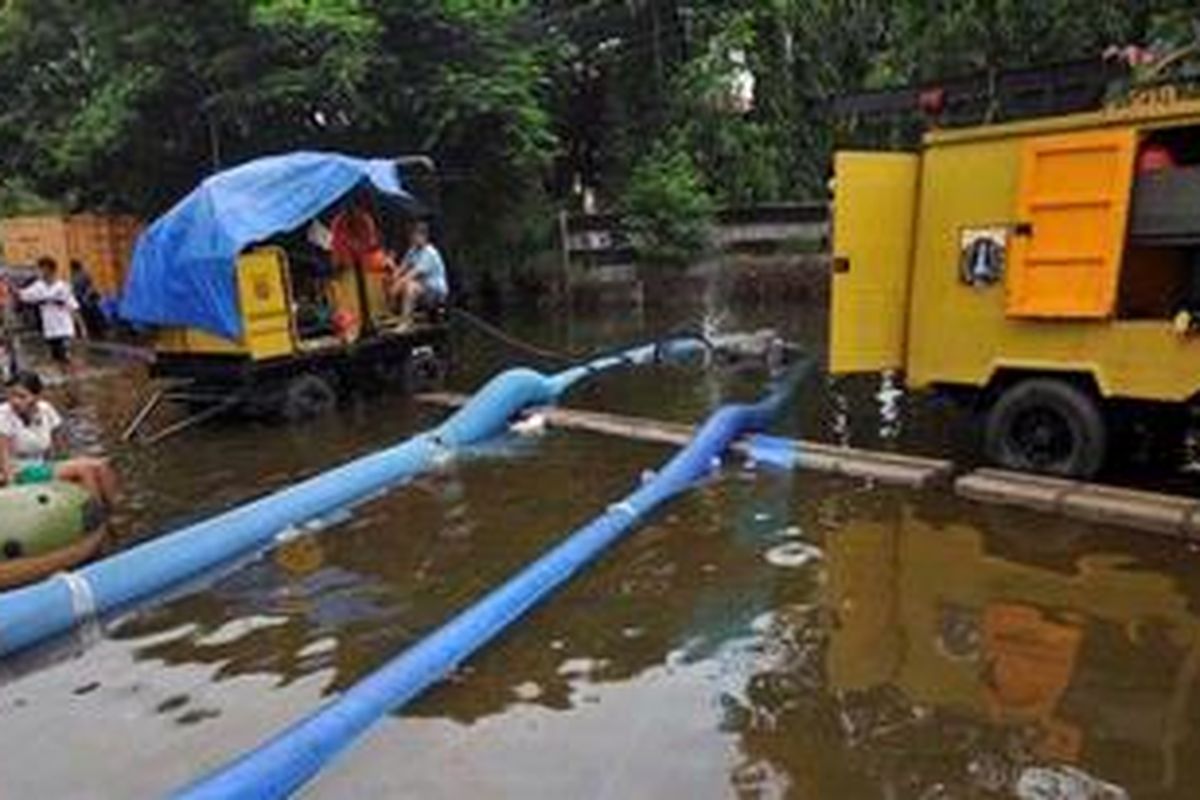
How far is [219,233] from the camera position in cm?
1415

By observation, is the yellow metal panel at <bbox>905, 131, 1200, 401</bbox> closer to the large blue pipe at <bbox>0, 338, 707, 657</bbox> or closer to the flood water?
the flood water

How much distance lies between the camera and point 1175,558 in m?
8.56

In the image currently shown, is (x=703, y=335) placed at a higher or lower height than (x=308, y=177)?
lower

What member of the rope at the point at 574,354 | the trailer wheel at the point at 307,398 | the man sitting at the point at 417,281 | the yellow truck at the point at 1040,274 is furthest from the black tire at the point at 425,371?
the yellow truck at the point at 1040,274

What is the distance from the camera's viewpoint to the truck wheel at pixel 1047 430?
10023 mm

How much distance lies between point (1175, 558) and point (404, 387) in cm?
994

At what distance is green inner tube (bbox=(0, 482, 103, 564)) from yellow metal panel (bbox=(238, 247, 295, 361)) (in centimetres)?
506

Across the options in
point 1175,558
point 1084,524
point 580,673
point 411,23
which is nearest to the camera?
point 580,673

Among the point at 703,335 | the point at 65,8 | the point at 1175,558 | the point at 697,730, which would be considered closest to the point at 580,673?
the point at 697,730

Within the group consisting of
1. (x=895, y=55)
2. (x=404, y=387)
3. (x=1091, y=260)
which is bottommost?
(x=404, y=387)

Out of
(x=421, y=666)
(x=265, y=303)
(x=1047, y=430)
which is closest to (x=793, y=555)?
(x=1047, y=430)

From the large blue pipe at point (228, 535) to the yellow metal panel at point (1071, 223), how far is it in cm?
509

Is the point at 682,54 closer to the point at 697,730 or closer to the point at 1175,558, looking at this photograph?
the point at 1175,558

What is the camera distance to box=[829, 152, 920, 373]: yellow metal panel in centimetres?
1086
